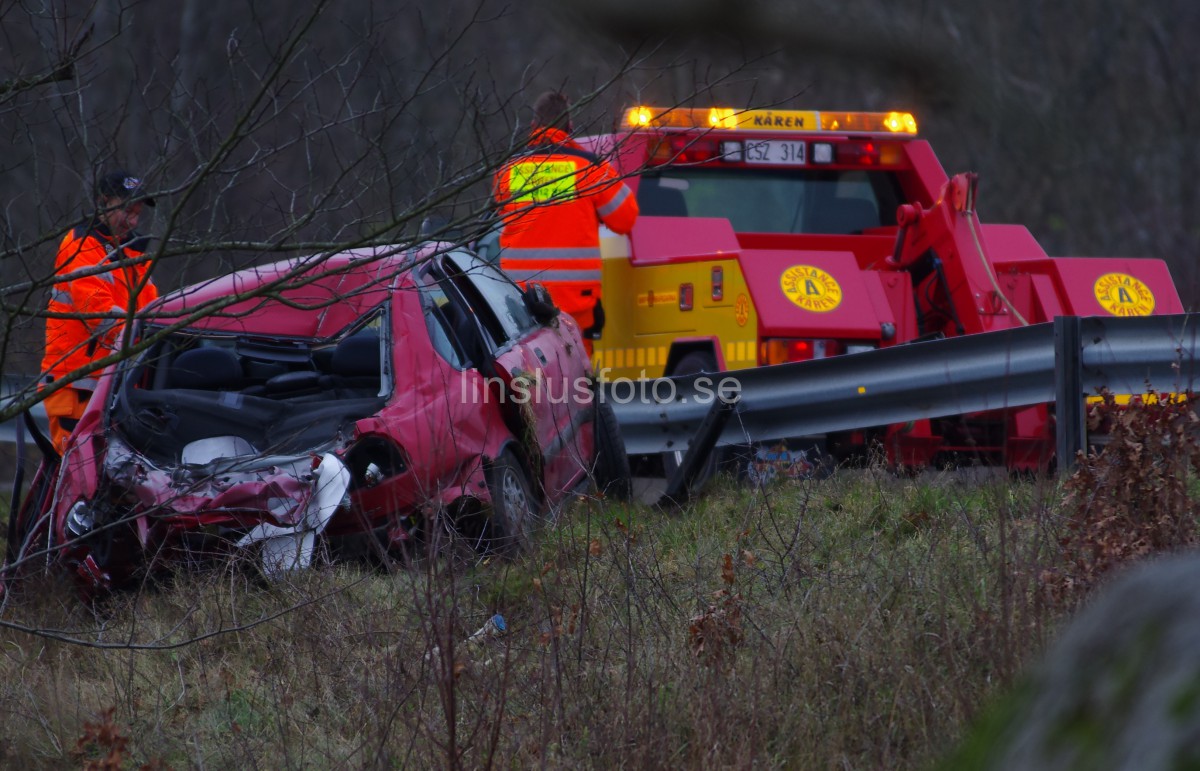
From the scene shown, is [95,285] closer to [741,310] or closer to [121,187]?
[121,187]

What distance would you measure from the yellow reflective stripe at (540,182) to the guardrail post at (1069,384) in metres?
2.66

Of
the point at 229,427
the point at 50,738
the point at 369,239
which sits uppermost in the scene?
the point at 369,239

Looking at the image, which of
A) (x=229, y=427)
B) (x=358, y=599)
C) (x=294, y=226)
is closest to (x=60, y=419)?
(x=229, y=427)

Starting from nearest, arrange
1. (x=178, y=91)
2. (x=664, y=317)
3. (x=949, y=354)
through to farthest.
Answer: (x=178, y=91) → (x=949, y=354) → (x=664, y=317)

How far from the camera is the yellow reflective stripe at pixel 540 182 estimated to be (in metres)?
4.01

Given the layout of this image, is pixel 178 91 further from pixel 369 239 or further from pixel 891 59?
pixel 891 59

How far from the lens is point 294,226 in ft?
12.4

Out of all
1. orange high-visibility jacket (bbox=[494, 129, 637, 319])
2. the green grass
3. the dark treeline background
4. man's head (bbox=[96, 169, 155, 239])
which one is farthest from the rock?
orange high-visibility jacket (bbox=[494, 129, 637, 319])

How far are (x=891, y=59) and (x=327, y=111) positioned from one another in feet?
7.03

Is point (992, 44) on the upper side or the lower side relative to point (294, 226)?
upper

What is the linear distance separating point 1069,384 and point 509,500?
242 centimetres

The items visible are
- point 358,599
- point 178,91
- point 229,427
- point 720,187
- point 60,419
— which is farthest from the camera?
point 720,187

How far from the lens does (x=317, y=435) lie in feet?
19.2

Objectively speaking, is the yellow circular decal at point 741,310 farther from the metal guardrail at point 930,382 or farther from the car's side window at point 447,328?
the car's side window at point 447,328
